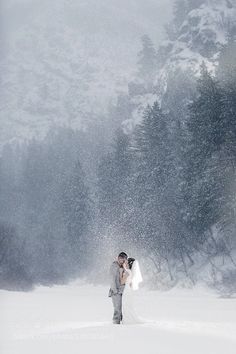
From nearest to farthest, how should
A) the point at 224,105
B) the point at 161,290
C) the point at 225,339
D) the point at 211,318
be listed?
the point at 225,339, the point at 211,318, the point at 224,105, the point at 161,290

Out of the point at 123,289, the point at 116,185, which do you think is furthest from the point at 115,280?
the point at 116,185

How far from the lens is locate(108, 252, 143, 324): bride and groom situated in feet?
57.8

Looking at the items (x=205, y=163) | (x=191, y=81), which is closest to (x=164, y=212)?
(x=205, y=163)

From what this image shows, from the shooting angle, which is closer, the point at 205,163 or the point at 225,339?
the point at 225,339

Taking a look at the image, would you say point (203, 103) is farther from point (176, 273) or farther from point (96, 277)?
point (96, 277)

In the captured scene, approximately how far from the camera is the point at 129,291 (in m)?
18.0

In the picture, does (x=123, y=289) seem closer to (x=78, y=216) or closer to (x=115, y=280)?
(x=115, y=280)

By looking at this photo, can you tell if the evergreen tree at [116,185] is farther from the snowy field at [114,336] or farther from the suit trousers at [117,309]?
the suit trousers at [117,309]

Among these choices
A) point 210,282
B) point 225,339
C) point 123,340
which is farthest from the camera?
point 210,282

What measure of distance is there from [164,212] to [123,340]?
4185 centimetres

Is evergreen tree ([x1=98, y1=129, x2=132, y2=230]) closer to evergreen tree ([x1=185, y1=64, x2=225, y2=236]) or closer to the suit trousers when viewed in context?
evergreen tree ([x1=185, y1=64, x2=225, y2=236])

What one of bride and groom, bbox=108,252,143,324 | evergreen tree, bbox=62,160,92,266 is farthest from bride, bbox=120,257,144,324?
evergreen tree, bbox=62,160,92,266

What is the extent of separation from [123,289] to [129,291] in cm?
20

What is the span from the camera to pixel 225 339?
14.5 m
